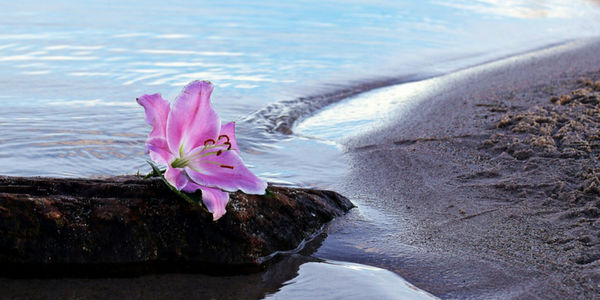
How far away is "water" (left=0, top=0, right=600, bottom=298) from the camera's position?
3.53 m

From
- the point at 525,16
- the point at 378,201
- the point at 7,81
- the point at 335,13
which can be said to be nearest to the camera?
the point at 378,201

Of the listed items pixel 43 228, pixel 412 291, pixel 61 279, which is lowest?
pixel 412 291

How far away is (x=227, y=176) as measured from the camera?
1.94 m

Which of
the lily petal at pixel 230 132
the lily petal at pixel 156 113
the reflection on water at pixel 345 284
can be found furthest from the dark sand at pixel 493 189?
the lily petal at pixel 156 113

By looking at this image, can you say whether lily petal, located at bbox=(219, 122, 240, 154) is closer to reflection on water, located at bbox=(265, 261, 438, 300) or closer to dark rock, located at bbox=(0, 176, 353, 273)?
dark rock, located at bbox=(0, 176, 353, 273)

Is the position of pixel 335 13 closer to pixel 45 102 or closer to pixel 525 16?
pixel 525 16

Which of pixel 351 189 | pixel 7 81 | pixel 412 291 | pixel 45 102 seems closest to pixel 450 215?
pixel 351 189

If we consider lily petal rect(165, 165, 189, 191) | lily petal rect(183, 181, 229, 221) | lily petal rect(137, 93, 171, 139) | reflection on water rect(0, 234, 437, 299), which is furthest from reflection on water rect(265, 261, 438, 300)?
lily petal rect(137, 93, 171, 139)

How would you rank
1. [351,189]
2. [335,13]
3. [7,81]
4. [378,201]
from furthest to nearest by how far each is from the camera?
[335,13], [7,81], [351,189], [378,201]

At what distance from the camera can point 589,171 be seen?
284 cm

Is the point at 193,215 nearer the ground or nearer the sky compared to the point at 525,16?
nearer the ground

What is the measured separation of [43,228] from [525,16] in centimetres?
913

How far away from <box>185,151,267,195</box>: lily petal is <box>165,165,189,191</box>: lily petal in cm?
2

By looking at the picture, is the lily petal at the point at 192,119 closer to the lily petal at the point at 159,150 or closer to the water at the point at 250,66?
the lily petal at the point at 159,150
